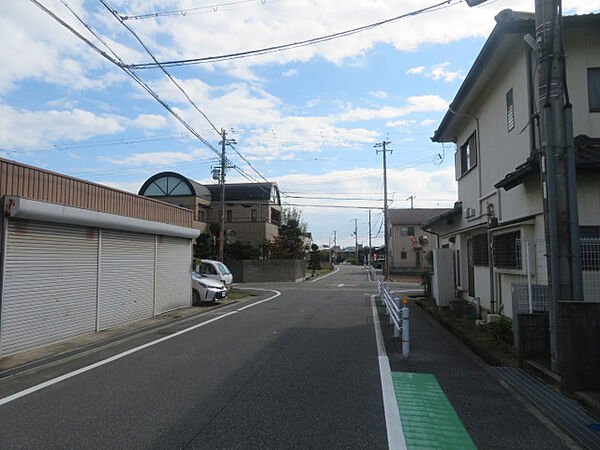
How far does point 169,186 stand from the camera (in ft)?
120

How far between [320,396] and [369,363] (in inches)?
76.0

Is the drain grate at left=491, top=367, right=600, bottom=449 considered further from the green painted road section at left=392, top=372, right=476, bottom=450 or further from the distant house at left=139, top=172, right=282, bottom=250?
the distant house at left=139, top=172, right=282, bottom=250

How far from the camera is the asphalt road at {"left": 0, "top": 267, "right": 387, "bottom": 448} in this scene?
392cm

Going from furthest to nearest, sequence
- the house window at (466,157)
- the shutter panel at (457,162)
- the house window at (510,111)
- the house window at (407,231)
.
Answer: the house window at (407,231)
the shutter panel at (457,162)
the house window at (466,157)
the house window at (510,111)

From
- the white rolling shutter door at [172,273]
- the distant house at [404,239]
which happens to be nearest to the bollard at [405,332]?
the white rolling shutter door at [172,273]

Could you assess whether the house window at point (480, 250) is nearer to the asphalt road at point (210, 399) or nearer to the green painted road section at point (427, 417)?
the asphalt road at point (210, 399)

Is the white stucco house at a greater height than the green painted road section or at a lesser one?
greater

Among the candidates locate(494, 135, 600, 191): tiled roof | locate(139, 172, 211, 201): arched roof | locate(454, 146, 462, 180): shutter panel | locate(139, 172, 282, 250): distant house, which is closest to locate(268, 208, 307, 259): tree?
locate(139, 172, 282, 250): distant house

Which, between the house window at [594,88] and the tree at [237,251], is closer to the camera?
the house window at [594,88]

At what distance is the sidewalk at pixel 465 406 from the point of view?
394 centimetres

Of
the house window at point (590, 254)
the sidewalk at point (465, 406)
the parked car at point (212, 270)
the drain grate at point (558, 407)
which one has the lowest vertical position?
the sidewalk at point (465, 406)

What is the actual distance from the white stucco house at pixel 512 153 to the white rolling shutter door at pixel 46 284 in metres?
8.59

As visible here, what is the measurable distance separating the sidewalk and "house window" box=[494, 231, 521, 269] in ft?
7.04

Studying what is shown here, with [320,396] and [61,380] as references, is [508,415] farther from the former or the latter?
[61,380]
